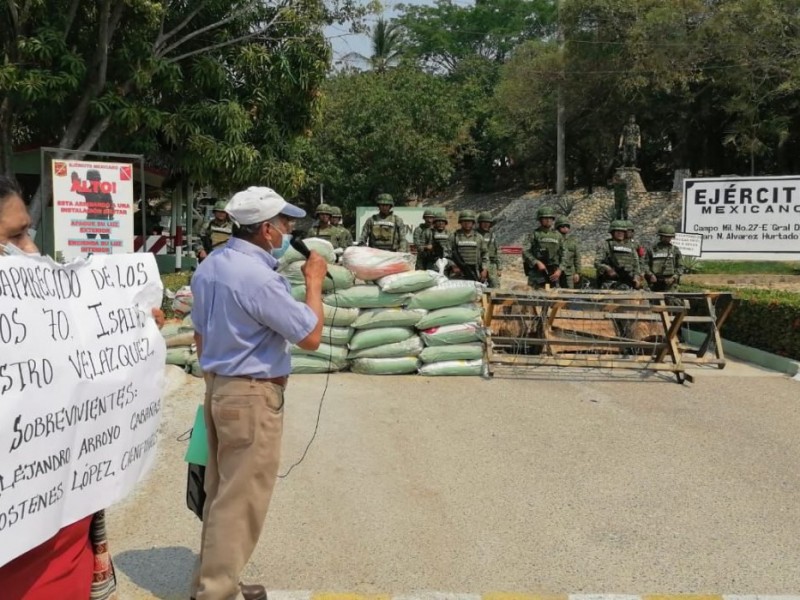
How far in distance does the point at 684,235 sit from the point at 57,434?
11.3 metres

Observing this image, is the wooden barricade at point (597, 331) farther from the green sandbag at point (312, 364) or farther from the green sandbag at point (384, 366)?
the green sandbag at point (312, 364)

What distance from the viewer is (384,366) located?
302 inches

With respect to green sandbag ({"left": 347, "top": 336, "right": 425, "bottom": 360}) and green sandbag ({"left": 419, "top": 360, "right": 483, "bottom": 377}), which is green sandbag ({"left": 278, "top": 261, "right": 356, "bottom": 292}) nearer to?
green sandbag ({"left": 347, "top": 336, "right": 425, "bottom": 360})

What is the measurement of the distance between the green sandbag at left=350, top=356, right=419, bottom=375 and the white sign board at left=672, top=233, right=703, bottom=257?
604 centimetres

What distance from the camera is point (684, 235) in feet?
38.9

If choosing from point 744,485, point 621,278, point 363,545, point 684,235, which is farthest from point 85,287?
point 684,235

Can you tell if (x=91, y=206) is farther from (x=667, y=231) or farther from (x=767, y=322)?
(x=767, y=322)

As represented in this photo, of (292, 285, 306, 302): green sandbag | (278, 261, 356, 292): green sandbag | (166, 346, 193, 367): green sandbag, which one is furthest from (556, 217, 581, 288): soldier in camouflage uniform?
(166, 346, 193, 367): green sandbag

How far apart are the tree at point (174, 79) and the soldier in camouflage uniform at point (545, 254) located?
5357 millimetres

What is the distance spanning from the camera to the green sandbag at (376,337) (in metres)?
7.62

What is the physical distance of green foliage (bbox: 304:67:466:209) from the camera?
108 ft

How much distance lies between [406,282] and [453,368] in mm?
1033

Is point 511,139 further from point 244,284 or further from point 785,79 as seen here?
point 244,284

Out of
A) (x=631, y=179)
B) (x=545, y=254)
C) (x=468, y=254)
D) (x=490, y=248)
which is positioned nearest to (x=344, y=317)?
(x=468, y=254)
